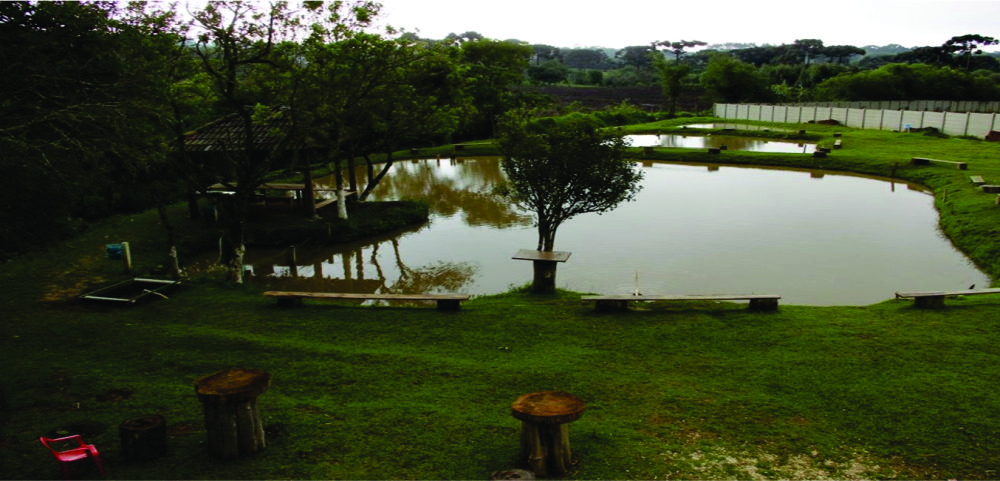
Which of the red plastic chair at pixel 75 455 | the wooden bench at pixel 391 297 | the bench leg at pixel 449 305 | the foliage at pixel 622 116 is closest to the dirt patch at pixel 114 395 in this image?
the red plastic chair at pixel 75 455

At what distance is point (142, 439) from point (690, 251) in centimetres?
1399

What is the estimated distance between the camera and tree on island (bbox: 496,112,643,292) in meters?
14.6

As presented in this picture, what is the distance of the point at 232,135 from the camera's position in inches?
802

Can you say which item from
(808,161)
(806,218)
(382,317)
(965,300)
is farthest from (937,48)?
(382,317)

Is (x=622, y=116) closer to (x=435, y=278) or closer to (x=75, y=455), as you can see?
(x=435, y=278)

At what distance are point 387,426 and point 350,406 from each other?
0.78 m

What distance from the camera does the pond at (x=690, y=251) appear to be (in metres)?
14.6

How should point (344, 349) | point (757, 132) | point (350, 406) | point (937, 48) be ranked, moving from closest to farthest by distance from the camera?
point (350, 406), point (344, 349), point (757, 132), point (937, 48)

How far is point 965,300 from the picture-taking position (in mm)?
11961

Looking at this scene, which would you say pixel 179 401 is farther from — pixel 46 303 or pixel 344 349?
pixel 46 303

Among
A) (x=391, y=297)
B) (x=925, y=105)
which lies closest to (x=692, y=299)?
(x=391, y=297)

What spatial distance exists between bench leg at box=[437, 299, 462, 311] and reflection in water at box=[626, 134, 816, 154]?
90.1 ft

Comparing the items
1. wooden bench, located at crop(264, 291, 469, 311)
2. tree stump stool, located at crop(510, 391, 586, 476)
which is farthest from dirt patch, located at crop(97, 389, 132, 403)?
tree stump stool, located at crop(510, 391, 586, 476)

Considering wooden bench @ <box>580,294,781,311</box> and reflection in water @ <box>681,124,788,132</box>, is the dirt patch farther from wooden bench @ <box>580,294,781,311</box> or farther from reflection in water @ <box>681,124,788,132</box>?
reflection in water @ <box>681,124,788,132</box>
